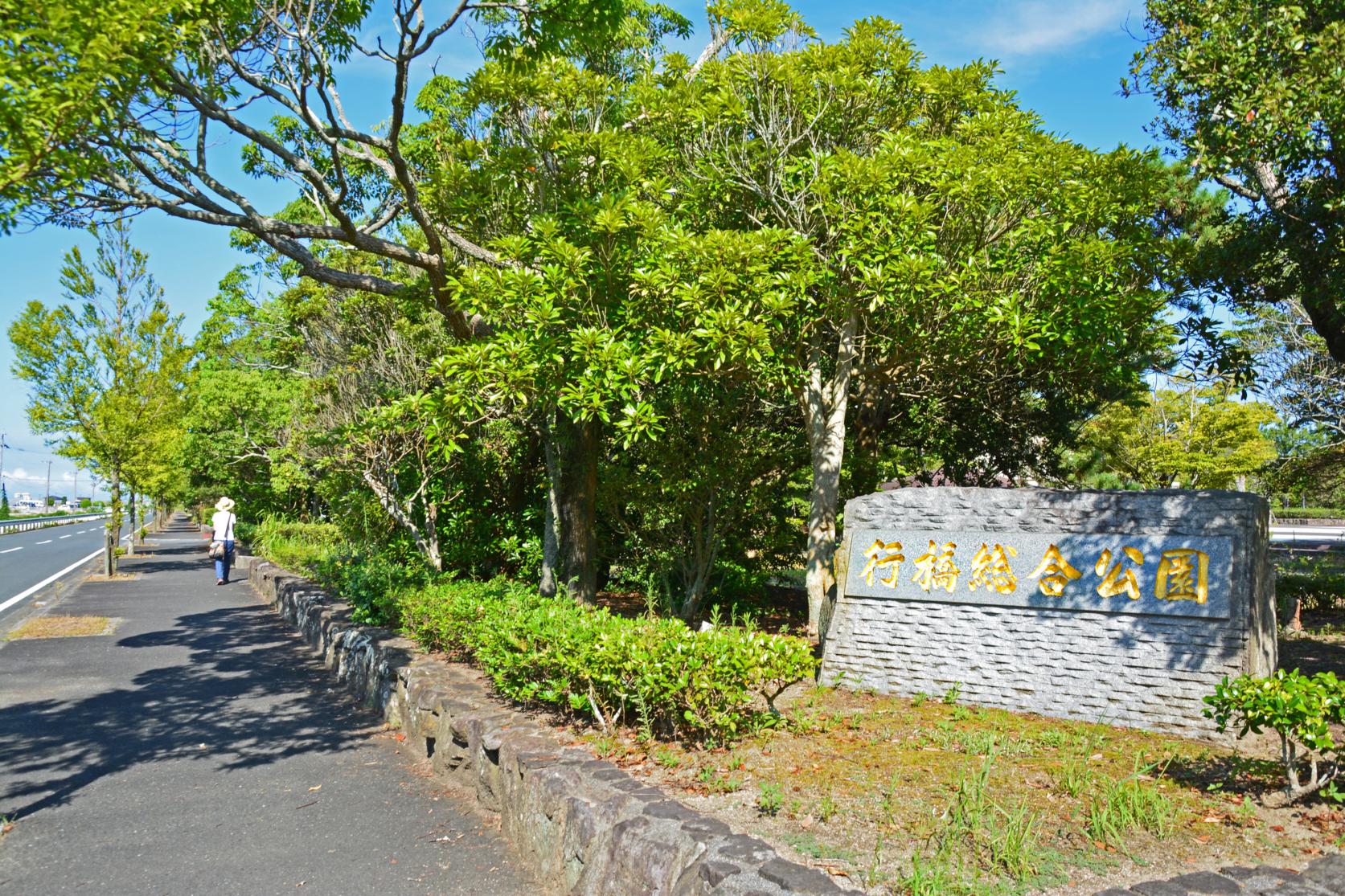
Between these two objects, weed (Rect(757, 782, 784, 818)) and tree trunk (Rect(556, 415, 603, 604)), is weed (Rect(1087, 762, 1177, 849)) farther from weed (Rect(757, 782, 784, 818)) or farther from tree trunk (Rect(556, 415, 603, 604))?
tree trunk (Rect(556, 415, 603, 604))

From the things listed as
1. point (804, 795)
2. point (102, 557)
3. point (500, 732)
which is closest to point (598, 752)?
point (500, 732)

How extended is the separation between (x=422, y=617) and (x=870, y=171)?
5.43m

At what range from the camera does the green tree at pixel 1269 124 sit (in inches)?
265

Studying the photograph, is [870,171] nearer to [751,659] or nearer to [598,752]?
[751,659]

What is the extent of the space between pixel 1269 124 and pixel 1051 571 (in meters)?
3.80

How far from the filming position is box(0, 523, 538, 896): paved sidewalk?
4.54m

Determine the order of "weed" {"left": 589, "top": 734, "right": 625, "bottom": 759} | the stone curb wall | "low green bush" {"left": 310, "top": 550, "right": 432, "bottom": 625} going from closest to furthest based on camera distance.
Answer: the stone curb wall, "weed" {"left": 589, "top": 734, "right": 625, "bottom": 759}, "low green bush" {"left": 310, "top": 550, "right": 432, "bottom": 625}

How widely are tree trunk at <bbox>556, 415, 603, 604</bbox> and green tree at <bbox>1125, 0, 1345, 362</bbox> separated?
6.26 m

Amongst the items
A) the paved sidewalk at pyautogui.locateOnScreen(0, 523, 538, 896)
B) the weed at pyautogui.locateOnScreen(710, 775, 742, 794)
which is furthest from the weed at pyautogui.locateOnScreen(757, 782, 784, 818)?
the paved sidewalk at pyautogui.locateOnScreen(0, 523, 538, 896)

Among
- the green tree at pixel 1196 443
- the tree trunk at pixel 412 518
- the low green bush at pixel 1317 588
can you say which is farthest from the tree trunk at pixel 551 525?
the green tree at pixel 1196 443

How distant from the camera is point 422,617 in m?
8.17

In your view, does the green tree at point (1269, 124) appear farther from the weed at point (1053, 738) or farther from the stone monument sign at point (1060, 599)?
the weed at point (1053, 738)

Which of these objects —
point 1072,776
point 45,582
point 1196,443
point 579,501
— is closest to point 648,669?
point 1072,776

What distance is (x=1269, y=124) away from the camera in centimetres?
682
